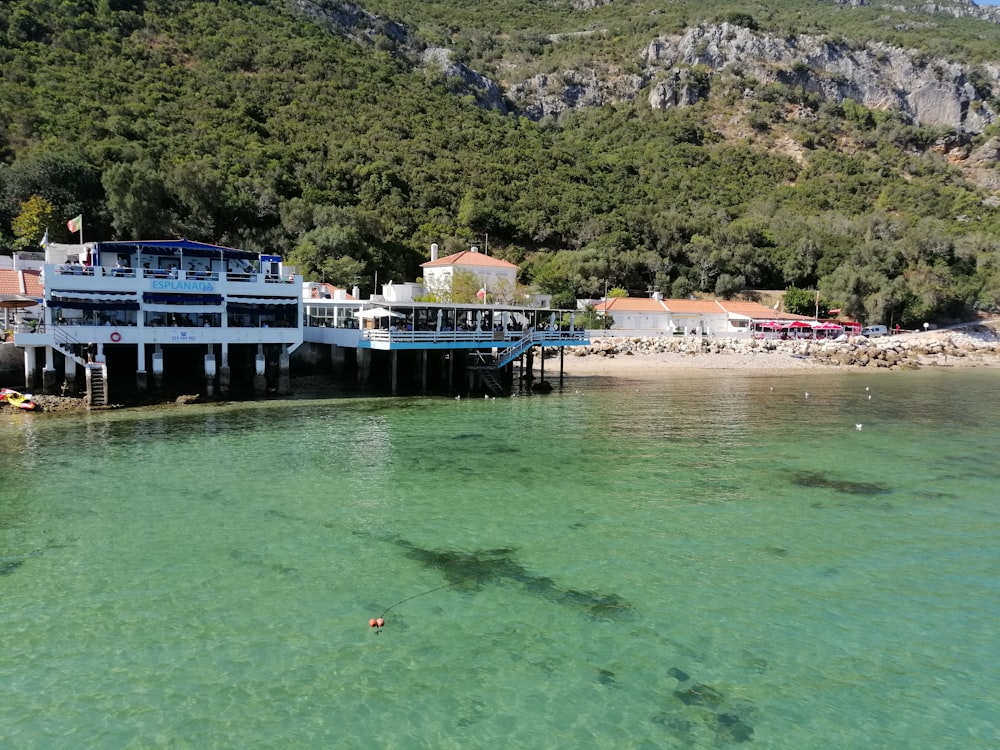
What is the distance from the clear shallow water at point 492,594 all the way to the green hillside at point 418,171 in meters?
45.3

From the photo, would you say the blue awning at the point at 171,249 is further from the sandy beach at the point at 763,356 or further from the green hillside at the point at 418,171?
the green hillside at the point at 418,171

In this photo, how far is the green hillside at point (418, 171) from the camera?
2635 inches

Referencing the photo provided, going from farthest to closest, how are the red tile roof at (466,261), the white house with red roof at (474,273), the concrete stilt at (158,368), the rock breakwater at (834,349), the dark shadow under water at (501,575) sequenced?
the red tile roof at (466,261) < the white house with red roof at (474,273) < the rock breakwater at (834,349) < the concrete stilt at (158,368) < the dark shadow under water at (501,575)

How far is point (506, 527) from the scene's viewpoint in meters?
15.8

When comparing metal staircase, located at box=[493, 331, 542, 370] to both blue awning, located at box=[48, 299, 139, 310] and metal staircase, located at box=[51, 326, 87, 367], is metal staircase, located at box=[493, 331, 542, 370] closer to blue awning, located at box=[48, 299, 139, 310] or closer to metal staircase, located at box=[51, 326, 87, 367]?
blue awning, located at box=[48, 299, 139, 310]

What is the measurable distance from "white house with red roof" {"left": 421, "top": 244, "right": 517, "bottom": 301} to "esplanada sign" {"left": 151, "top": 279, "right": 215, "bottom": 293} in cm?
3163

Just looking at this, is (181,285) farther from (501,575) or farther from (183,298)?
(501,575)

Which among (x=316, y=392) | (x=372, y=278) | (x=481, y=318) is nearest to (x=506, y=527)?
(x=316, y=392)

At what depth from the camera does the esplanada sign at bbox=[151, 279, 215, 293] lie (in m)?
31.6

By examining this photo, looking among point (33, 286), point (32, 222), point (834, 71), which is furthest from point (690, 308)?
point (834, 71)

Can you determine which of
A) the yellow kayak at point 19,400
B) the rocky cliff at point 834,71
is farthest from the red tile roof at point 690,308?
the rocky cliff at point 834,71

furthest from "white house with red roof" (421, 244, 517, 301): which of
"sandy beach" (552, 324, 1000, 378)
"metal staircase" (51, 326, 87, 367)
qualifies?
"metal staircase" (51, 326, 87, 367)

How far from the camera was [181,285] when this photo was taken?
32.2m

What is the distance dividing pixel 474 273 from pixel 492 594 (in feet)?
182
